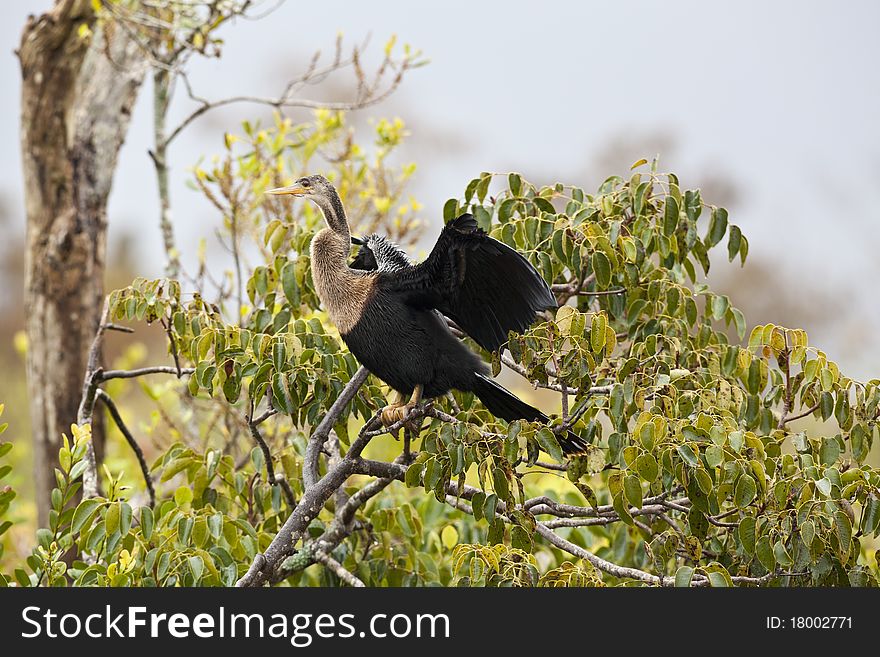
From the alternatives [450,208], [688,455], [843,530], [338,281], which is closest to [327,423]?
[338,281]

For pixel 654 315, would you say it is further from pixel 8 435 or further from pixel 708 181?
pixel 708 181

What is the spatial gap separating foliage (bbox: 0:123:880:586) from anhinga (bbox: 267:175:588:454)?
6 centimetres

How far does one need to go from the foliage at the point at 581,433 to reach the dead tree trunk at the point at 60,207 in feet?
2.95

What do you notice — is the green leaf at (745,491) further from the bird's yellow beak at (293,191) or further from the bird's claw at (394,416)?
the bird's yellow beak at (293,191)

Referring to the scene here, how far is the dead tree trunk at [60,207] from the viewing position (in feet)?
9.52

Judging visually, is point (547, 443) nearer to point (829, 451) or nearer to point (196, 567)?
point (829, 451)

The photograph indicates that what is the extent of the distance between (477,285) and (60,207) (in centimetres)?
176

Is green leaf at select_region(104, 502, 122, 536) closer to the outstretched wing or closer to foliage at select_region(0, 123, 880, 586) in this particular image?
foliage at select_region(0, 123, 880, 586)

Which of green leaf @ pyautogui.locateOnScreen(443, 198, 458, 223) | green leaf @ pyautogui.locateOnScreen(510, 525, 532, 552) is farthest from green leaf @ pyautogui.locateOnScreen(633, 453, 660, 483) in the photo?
green leaf @ pyautogui.locateOnScreen(443, 198, 458, 223)

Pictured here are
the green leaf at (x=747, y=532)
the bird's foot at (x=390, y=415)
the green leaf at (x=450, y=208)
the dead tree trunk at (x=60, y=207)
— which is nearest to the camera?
the green leaf at (x=747, y=532)

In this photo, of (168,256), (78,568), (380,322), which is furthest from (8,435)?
(380,322)

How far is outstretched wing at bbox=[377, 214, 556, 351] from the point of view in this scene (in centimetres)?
156

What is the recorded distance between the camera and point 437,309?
176 cm

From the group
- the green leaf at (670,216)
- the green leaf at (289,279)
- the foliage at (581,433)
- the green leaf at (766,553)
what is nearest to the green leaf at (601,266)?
the foliage at (581,433)
